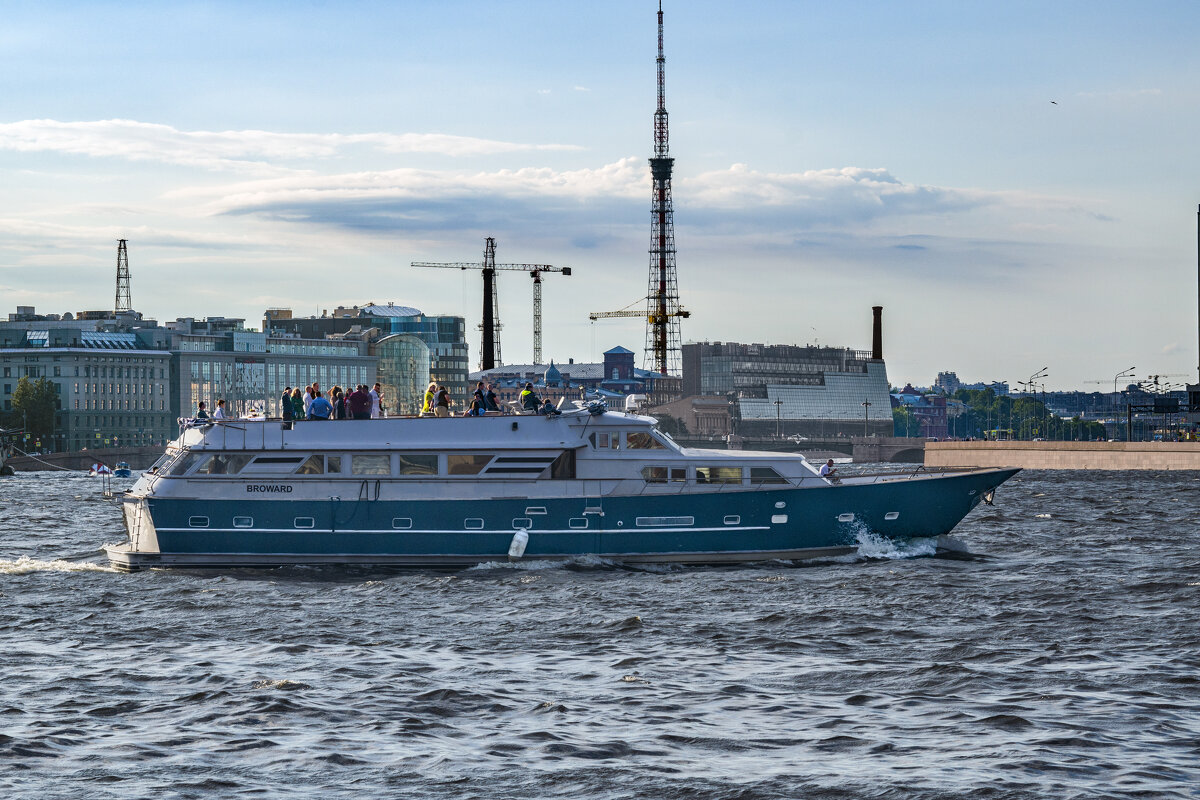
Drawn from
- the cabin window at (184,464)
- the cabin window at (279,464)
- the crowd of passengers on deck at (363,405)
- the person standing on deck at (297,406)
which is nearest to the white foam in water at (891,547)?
the crowd of passengers on deck at (363,405)

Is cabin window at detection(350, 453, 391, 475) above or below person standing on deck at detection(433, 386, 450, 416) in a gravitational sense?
below

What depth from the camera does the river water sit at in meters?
16.9

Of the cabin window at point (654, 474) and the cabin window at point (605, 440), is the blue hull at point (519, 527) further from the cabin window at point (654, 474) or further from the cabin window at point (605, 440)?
the cabin window at point (605, 440)

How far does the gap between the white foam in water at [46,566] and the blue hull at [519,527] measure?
2775 millimetres

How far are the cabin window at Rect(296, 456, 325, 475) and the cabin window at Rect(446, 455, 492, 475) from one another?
3060 millimetres

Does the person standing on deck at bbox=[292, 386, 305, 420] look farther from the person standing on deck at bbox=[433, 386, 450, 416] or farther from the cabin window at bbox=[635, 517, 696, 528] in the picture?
the cabin window at bbox=[635, 517, 696, 528]

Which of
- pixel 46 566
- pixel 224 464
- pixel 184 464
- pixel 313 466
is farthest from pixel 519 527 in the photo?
pixel 46 566

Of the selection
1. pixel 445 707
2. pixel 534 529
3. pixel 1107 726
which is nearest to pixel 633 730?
pixel 445 707

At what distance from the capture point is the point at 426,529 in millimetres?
35906

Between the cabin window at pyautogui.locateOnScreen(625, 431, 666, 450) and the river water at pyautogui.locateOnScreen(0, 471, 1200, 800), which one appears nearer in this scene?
the river water at pyautogui.locateOnScreen(0, 471, 1200, 800)

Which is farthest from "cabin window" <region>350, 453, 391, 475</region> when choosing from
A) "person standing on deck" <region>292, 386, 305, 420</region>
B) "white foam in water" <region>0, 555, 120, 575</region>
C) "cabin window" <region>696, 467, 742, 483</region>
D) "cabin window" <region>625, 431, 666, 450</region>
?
"cabin window" <region>696, 467, 742, 483</region>

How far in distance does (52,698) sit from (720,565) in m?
18.1

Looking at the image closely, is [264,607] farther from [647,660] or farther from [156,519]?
[647,660]

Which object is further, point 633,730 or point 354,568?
point 354,568
